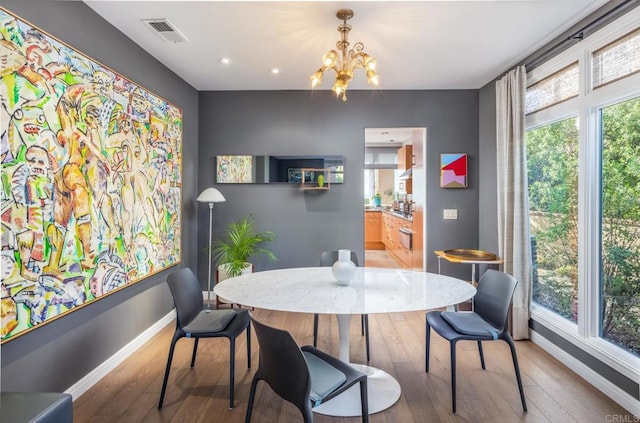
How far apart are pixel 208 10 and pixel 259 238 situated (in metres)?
2.30

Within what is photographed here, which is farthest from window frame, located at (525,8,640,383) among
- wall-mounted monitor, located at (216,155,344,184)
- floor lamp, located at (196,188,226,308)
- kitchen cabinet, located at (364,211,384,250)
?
kitchen cabinet, located at (364,211,384,250)

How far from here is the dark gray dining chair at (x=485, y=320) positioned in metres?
1.97

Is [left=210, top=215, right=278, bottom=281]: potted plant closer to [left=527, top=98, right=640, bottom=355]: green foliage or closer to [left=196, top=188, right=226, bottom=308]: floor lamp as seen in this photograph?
[left=196, top=188, right=226, bottom=308]: floor lamp

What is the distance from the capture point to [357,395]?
210cm

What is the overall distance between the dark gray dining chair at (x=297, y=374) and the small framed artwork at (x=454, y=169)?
2993 millimetres

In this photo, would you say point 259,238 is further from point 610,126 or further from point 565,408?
point 610,126

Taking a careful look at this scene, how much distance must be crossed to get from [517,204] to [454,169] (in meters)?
1.07

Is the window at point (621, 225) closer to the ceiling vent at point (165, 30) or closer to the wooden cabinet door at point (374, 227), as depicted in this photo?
the ceiling vent at point (165, 30)

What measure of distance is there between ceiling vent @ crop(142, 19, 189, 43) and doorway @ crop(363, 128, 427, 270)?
2.42 m

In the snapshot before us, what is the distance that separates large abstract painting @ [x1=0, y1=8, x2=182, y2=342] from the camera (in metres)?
1.69

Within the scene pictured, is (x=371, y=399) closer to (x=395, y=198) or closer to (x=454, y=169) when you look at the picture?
(x=454, y=169)

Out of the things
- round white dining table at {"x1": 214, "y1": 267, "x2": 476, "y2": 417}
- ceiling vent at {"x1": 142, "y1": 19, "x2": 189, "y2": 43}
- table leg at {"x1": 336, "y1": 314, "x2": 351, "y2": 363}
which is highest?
ceiling vent at {"x1": 142, "y1": 19, "x2": 189, "y2": 43}

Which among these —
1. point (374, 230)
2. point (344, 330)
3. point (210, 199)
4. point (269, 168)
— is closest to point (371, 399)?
point (344, 330)

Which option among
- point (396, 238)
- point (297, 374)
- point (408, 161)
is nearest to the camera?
point (297, 374)
